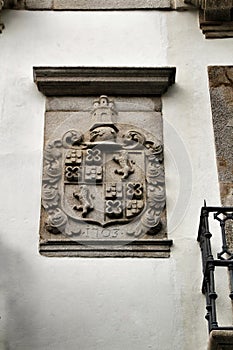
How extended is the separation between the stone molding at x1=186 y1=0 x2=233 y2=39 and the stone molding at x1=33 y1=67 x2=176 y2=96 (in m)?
0.61

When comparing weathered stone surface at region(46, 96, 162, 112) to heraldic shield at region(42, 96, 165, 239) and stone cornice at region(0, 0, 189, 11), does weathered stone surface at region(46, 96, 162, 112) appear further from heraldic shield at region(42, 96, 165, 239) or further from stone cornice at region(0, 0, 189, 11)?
stone cornice at region(0, 0, 189, 11)

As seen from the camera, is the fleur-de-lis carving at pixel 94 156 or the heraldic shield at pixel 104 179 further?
the fleur-de-lis carving at pixel 94 156

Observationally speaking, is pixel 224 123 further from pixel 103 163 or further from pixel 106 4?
pixel 106 4

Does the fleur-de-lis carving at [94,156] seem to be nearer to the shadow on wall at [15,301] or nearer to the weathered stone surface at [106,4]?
the shadow on wall at [15,301]

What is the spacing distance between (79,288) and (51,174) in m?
0.83

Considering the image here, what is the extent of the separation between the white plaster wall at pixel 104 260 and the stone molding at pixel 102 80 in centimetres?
11

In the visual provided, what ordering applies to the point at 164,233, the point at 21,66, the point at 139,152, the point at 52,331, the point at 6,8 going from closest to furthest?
the point at 52,331
the point at 164,233
the point at 139,152
the point at 21,66
the point at 6,8

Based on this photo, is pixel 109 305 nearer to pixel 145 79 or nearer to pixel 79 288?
pixel 79 288

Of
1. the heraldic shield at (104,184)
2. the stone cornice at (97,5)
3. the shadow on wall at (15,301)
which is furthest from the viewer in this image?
the stone cornice at (97,5)

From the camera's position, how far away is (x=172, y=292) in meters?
4.82

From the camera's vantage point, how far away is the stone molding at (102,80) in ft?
18.9

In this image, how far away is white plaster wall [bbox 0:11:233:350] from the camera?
468cm

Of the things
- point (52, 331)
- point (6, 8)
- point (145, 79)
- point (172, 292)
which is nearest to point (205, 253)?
point (172, 292)

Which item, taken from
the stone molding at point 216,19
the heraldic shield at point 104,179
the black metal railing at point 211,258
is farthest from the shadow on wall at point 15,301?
the stone molding at point 216,19
